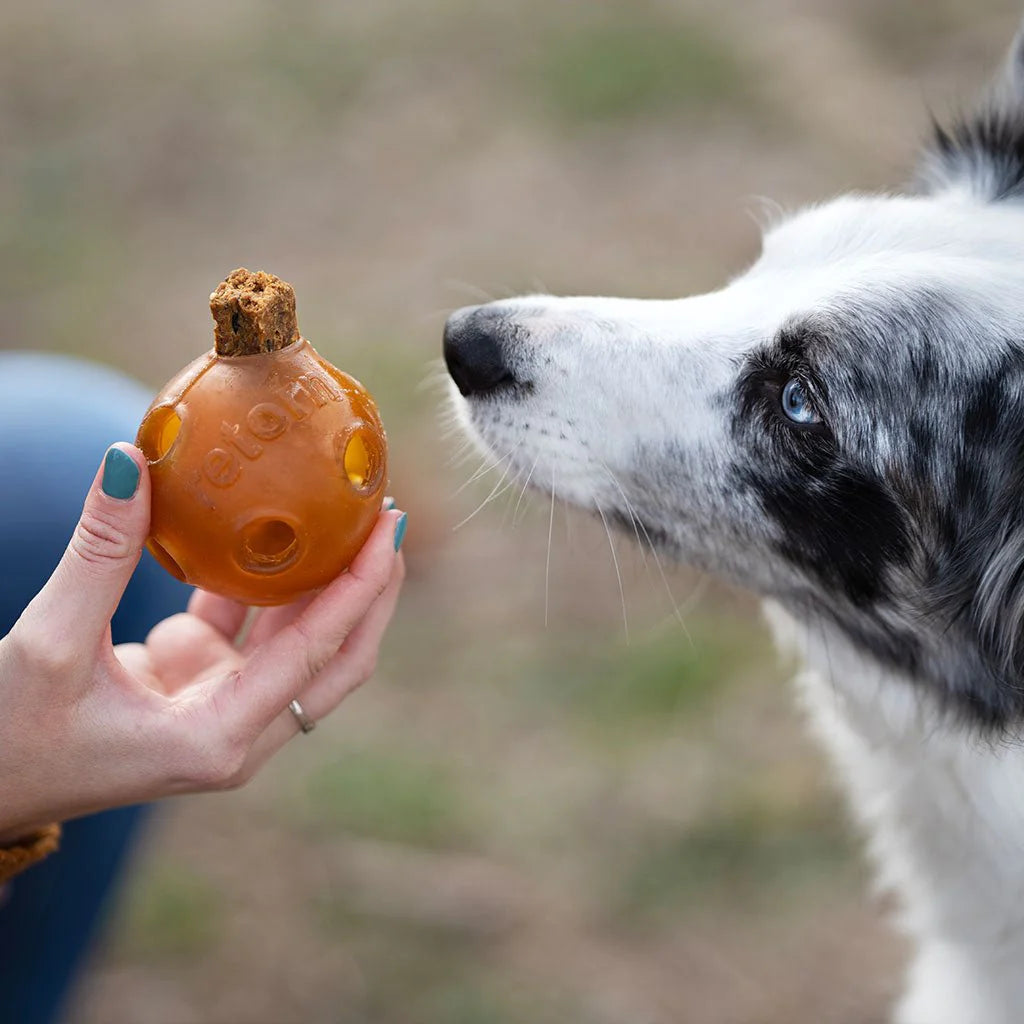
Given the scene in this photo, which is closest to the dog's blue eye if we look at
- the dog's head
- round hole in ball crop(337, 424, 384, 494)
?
the dog's head

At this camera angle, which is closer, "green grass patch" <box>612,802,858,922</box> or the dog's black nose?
the dog's black nose

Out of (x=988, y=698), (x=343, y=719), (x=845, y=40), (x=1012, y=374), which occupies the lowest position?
(x=343, y=719)

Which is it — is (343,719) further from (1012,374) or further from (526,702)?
(1012,374)

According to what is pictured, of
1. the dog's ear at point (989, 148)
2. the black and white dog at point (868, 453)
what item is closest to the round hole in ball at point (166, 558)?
the black and white dog at point (868, 453)

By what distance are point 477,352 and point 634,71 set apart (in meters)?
4.21

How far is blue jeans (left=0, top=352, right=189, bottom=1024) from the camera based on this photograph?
81.9 inches

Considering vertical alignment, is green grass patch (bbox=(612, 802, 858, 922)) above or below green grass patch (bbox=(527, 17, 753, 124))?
below

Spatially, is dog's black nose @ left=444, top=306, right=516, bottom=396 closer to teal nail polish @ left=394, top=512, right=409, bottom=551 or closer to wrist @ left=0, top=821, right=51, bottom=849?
teal nail polish @ left=394, top=512, right=409, bottom=551

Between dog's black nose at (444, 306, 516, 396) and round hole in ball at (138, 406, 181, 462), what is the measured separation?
0.61 metres

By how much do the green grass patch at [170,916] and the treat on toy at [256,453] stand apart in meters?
1.66

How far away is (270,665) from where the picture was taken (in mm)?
1657

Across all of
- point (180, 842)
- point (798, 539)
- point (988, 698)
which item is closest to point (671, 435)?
point (798, 539)

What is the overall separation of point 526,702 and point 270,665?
1.92m

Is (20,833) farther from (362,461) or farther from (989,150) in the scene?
(989,150)
